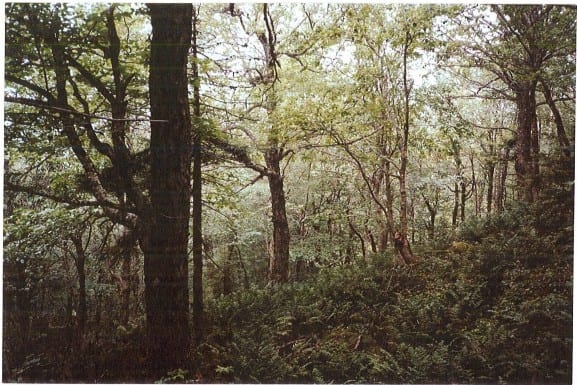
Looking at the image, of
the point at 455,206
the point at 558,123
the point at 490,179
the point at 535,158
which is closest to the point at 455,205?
the point at 455,206

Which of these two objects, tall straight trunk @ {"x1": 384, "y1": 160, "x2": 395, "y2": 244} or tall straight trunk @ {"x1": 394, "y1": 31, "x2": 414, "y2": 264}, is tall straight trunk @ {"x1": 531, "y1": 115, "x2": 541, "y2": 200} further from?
tall straight trunk @ {"x1": 384, "y1": 160, "x2": 395, "y2": 244}

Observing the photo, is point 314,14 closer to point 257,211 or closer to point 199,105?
point 199,105

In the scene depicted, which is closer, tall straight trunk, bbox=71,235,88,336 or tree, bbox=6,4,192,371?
tree, bbox=6,4,192,371

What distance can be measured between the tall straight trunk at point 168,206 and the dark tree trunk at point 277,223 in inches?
31.1

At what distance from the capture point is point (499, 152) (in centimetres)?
335

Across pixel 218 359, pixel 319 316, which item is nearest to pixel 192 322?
pixel 218 359

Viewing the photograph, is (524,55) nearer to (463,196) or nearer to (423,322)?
(463,196)

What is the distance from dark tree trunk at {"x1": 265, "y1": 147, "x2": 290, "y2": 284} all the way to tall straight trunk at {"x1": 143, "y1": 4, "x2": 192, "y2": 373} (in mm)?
789

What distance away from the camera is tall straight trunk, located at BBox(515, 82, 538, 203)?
3.25 m

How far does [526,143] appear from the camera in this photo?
3332mm

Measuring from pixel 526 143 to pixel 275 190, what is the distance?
7.88 feet

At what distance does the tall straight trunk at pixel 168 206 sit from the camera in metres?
2.96

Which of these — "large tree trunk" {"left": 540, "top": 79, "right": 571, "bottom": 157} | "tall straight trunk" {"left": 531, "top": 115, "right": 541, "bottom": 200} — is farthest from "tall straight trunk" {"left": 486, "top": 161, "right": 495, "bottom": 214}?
"large tree trunk" {"left": 540, "top": 79, "right": 571, "bottom": 157}

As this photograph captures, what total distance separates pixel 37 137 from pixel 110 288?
56.1 inches
